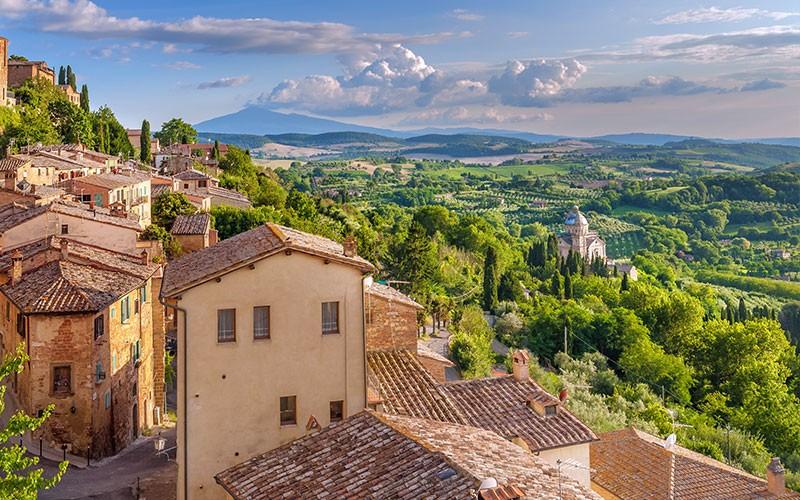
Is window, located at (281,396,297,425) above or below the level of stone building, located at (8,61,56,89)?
below

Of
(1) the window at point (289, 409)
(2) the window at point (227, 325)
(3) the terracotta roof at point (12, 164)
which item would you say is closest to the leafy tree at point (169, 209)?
(3) the terracotta roof at point (12, 164)

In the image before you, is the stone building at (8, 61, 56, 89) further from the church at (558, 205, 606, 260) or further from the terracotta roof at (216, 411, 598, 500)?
the church at (558, 205, 606, 260)

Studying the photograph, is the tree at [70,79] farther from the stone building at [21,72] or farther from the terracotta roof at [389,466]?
the terracotta roof at [389,466]

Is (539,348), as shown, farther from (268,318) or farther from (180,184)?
(268,318)

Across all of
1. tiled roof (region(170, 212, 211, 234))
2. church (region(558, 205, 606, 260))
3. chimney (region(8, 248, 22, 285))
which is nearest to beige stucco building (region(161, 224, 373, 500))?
chimney (region(8, 248, 22, 285))

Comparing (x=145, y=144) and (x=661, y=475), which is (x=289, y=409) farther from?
(x=145, y=144)

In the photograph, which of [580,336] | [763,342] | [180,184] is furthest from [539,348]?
[180,184]

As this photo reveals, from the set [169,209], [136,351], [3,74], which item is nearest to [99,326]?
[136,351]
